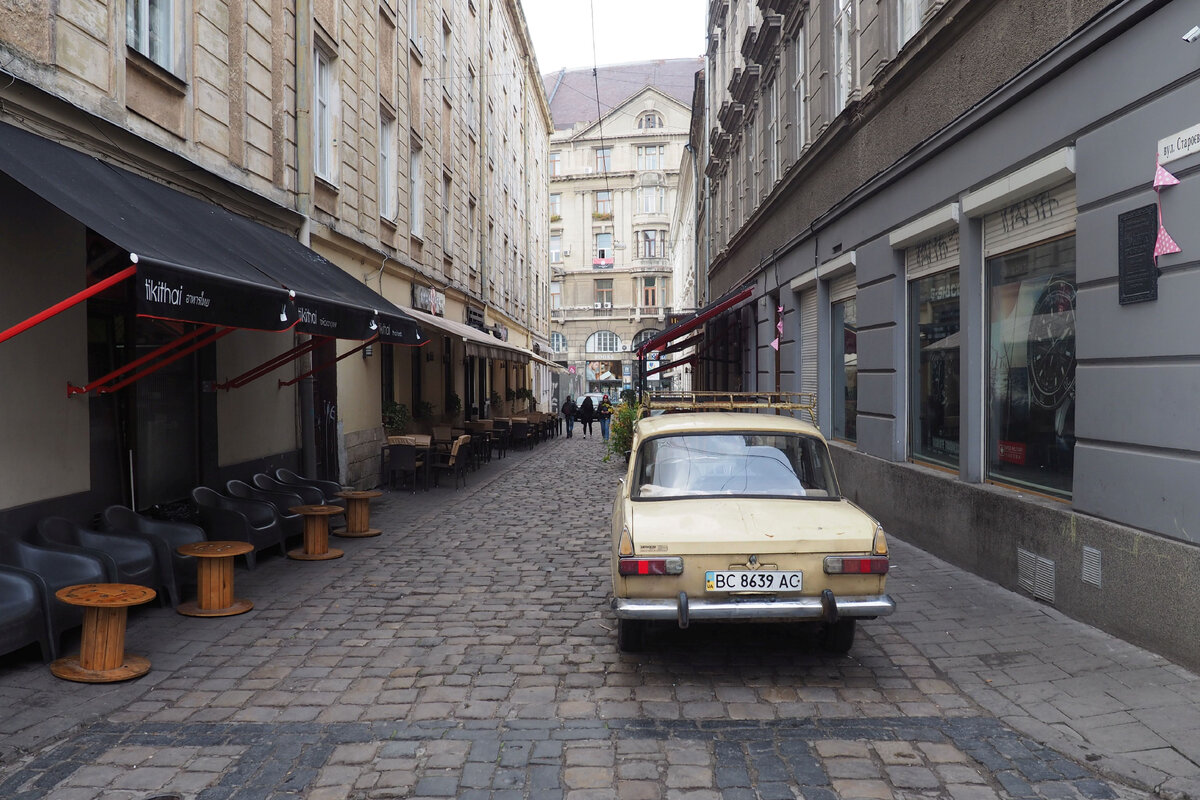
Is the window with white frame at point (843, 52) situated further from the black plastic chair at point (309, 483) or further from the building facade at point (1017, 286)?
the black plastic chair at point (309, 483)

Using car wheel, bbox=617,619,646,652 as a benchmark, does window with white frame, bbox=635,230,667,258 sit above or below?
above

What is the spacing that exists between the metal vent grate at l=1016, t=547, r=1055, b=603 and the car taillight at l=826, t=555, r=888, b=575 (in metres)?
2.22

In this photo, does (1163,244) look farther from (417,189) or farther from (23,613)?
(417,189)

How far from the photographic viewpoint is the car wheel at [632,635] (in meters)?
5.42

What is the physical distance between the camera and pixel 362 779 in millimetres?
3820

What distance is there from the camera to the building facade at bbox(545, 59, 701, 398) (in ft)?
213

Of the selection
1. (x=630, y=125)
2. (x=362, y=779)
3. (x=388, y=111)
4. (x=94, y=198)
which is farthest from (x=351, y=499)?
(x=630, y=125)

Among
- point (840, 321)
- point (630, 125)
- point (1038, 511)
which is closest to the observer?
point (1038, 511)

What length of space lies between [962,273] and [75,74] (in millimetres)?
7932

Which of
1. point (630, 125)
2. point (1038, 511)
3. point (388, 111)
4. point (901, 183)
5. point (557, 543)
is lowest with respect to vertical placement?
point (557, 543)

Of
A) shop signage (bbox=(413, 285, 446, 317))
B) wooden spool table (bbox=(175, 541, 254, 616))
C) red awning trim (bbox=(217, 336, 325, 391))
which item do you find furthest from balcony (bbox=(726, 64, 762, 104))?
wooden spool table (bbox=(175, 541, 254, 616))

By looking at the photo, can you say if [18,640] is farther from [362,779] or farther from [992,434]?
[992,434]

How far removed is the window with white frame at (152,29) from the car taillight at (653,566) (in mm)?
6800

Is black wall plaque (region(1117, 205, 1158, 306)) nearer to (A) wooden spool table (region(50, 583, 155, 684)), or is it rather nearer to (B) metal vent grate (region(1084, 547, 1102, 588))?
(B) metal vent grate (region(1084, 547, 1102, 588))
